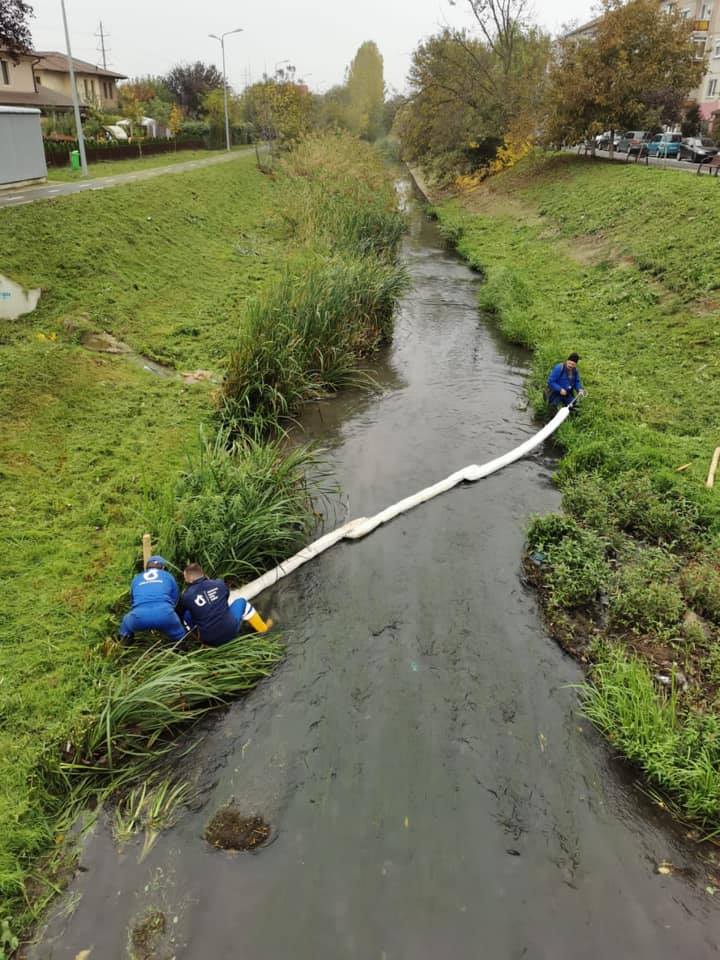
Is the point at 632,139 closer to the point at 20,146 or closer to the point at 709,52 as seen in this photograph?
the point at 709,52

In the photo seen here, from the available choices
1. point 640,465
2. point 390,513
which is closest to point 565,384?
point 640,465

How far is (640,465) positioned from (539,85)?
118 ft

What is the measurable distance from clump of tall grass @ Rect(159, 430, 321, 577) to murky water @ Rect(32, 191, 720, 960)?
609 millimetres

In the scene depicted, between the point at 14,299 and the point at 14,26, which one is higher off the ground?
the point at 14,26

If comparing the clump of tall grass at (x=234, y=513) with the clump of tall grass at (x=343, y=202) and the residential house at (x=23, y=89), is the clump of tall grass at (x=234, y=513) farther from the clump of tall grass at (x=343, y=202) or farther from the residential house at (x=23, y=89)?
the residential house at (x=23, y=89)

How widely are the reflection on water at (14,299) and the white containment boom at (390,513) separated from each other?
8.84 metres

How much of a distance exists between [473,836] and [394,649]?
2.34 meters

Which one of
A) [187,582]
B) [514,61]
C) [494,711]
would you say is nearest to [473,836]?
[494,711]

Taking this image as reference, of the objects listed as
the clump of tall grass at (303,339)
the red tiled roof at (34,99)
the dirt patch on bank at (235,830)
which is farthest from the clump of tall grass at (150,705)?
the red tiled roof at (34,99)

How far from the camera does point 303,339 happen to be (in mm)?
13484

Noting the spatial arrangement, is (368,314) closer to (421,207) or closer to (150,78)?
(421,207)

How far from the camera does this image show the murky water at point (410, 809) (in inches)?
193

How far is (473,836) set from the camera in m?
5.60

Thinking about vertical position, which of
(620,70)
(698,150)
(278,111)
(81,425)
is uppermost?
(620,70)
